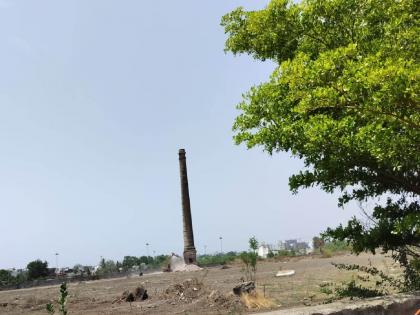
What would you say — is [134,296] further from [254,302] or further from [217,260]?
[217,260]

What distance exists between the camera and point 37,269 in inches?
1818

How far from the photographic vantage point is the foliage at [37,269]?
150 feet

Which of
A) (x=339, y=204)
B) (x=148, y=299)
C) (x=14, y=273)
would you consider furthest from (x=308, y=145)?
(x=14, y=273)

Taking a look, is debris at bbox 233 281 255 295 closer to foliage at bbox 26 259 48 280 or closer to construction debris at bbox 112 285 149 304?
construction debris at bbox 112 285 149 304

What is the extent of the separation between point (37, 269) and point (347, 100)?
45616 mm

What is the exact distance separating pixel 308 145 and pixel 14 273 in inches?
1844

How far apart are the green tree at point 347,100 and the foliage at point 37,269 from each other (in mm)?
42472

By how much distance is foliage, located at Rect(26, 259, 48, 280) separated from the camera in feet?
150

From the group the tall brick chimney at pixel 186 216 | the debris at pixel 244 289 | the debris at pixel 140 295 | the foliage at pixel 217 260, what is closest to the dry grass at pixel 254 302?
the debris at pixel 244 289

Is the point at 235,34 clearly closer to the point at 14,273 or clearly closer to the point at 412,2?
the point at 412,2

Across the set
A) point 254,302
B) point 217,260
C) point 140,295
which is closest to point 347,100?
point 254,302

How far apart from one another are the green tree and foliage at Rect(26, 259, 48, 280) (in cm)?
4247

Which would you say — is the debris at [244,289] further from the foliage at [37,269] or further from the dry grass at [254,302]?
the foliage at [37,269]

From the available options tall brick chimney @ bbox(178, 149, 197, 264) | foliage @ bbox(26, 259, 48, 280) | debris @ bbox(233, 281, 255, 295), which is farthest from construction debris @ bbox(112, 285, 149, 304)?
foliage @ bbox(26, 259, 48, 280)
